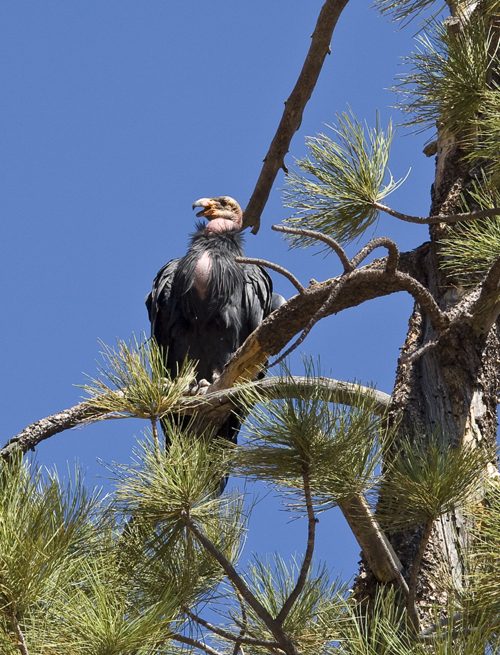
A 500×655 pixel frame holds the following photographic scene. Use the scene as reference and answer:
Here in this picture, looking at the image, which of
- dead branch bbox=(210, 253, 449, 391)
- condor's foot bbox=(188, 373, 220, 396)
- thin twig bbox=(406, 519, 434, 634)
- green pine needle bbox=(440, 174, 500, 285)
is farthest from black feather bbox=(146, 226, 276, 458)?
thin twig bbox=(406, 519, 434, 634)

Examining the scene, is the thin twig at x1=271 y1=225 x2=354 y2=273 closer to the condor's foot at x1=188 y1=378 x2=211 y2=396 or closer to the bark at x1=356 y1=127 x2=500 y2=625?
the bark at x1=356 y1=127 x2=500 y2=625

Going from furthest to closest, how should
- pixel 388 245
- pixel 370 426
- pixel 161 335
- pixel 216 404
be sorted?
pixel 161 335
pixel 216 404
pixel 388 245
pixel 370 426

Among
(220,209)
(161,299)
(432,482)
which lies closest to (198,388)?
(161,299)

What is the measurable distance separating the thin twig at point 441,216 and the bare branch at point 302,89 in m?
0.88

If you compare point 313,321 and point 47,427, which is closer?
point 313,321

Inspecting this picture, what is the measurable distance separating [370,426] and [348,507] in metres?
0.24

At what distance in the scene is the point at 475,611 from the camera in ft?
7.47

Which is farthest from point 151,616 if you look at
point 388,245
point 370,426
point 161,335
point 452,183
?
point 161,335

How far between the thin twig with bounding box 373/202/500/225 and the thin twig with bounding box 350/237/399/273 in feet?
0.22

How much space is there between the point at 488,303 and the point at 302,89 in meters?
0.94

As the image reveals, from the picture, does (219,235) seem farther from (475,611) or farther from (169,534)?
(475,611)

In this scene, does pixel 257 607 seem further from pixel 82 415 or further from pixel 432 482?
pixel 82 415

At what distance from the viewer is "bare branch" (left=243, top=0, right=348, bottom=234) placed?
373 centimetres

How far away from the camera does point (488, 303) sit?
3246 mm
